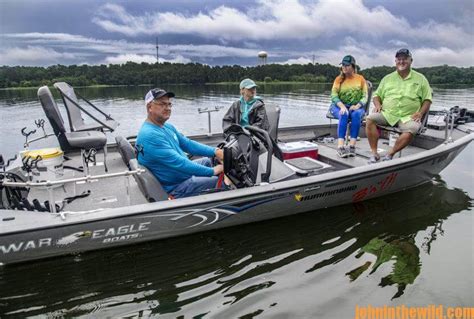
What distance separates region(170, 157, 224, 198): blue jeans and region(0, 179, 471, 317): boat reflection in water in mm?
531

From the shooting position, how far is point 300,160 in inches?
213

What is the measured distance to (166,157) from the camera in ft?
12.3

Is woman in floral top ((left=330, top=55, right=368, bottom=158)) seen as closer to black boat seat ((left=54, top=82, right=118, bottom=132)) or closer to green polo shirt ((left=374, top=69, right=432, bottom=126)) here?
green polo shirt ((left=374, top=69, right=432, bottom=126))

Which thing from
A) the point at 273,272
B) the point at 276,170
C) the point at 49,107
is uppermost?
the point at 49,107

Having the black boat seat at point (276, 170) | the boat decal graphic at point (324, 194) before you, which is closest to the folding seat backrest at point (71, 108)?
the black boat seat at point (276, 170)

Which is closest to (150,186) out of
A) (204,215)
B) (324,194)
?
(204,215)

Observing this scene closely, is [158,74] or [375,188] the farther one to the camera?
[158,74]

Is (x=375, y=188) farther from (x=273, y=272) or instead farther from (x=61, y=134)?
(x=61, y=134)

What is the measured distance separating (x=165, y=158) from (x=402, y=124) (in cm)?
368

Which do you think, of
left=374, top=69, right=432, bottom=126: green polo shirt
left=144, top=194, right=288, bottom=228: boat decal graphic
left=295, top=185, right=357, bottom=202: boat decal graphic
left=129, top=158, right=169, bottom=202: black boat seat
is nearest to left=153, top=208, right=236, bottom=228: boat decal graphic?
left=144, top=194, right=288, bottom=228: boat decal graphic

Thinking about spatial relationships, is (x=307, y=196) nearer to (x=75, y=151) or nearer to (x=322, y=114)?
(x=75, y=151)

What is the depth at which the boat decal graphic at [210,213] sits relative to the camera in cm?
383

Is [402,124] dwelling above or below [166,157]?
above

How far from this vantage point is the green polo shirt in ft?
Result: 17.9
